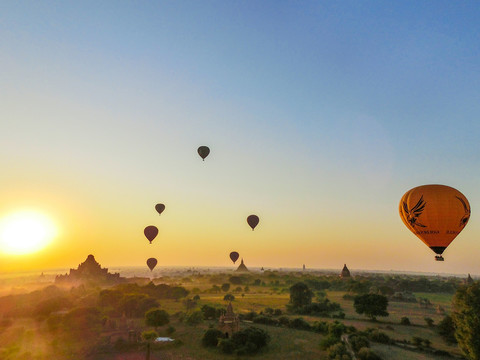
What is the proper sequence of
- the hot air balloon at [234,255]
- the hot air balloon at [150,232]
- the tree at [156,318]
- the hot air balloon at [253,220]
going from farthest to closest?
the hot air balloon at [234,255]
the hot air balloon at [253,220]
the hot air balloon at [150,232]
the tree at [156,318]

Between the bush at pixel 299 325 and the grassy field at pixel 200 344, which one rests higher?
the bush at pixel 299 325

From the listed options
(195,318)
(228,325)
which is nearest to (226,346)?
(228,325)

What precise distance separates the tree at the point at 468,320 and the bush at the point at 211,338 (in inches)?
877

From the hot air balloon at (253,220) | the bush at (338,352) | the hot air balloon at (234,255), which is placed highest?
the hot air balloon at (253,220)

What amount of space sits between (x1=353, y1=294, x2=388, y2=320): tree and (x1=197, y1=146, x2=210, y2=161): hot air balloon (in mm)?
33246

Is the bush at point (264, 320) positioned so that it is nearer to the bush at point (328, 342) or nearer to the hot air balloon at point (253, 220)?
the bush at point (328, 342)

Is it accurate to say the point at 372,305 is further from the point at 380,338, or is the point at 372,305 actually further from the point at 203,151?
the point at 203,151

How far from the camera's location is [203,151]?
132ft

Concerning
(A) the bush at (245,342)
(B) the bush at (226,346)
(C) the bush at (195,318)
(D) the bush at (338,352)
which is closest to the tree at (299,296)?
(C) the bush at (195,318)

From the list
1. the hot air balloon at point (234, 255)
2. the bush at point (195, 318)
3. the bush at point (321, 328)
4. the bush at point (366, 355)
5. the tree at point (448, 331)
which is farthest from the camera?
the hot air balloon at point (234, 255)

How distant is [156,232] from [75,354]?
22186 millimetres

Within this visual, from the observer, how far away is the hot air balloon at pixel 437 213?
87.3ft

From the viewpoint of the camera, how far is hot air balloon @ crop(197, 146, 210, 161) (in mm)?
40119

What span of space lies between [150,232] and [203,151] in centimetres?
1820
